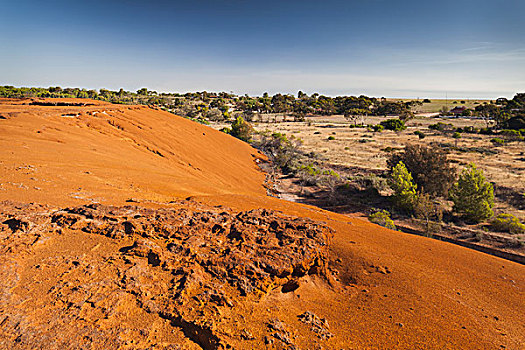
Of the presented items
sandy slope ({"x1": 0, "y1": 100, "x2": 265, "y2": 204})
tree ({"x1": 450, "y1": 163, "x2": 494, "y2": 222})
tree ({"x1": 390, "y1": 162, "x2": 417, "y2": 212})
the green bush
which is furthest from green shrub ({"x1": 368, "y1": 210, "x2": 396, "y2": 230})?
the green bush

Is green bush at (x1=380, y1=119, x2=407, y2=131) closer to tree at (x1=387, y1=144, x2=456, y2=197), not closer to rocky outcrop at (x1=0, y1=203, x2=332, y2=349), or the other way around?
tree at (x1=387, y1=144, x2=456, y2=197)

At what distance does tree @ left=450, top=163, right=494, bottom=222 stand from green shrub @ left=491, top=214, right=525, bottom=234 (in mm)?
660

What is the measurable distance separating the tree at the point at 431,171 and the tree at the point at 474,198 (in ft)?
8.38

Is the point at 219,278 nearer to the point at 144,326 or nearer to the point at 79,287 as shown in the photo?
the point at 144,326

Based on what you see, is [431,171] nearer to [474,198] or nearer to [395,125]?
[474,198]

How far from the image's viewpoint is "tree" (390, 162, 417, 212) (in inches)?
671

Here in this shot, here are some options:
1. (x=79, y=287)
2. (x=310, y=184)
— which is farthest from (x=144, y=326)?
(x=310, y=184)

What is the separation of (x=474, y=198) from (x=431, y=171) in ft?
13.1

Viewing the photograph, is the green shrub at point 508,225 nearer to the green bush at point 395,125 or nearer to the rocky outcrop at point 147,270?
the rocky outcrop at point 147,270

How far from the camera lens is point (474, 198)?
618 inches

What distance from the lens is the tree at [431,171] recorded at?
1903cm

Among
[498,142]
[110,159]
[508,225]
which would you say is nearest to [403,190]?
[508,225]

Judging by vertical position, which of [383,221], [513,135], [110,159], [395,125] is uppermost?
[395,125]

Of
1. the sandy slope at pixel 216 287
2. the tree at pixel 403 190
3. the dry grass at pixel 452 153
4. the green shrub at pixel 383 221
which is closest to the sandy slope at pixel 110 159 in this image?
the sandy slope at pixel 216 287
